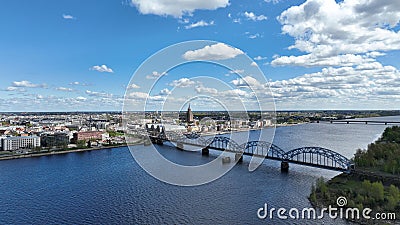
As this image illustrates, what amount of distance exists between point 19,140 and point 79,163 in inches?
242

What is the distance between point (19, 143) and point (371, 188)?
51.8 ft

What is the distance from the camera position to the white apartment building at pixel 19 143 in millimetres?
15078

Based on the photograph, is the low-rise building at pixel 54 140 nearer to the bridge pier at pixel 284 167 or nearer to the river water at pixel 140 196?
the river water at pixel 140 196

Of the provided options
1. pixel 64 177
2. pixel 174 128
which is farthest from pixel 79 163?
pixel 174 128

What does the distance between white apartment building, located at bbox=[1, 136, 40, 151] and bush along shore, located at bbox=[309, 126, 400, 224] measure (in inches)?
563

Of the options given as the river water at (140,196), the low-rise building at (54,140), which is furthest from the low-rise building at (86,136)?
the river water at (140,196)

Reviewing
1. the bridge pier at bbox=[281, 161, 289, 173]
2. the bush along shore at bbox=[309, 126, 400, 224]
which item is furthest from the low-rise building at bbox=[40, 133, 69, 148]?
the bush along shore at bbox=[309, 126, 400, 224]

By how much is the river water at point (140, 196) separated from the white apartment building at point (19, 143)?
582 cm

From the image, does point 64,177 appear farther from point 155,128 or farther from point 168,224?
point 155,128

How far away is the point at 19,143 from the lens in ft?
50.9

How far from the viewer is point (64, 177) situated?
902 centimetres

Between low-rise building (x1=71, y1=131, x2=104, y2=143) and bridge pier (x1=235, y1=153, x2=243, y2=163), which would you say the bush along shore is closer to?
bridge pier (x1=235, y1=153, x2=243, y2=163)

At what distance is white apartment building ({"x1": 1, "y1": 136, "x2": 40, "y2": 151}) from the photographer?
15078 millimetres

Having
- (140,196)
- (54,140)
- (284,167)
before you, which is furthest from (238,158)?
(54,140)
